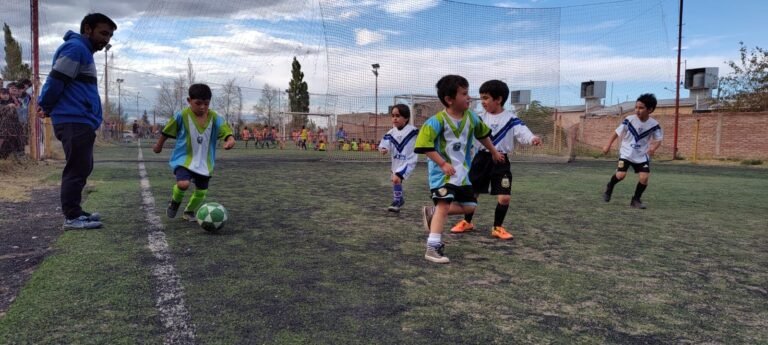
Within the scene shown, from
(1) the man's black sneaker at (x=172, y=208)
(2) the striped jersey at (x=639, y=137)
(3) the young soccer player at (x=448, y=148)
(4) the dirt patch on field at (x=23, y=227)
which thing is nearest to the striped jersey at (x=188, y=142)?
(1) the man's black sneaker at (x=172, y=208)

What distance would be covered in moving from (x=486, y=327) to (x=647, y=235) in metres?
3.36

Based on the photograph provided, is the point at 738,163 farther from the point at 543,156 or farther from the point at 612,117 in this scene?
the point at 612,117

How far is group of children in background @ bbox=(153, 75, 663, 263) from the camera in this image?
4.11 meters

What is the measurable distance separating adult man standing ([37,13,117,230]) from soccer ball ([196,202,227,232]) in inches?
39.4

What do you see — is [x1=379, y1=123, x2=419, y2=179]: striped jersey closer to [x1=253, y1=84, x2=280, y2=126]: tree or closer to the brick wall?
the brick wall

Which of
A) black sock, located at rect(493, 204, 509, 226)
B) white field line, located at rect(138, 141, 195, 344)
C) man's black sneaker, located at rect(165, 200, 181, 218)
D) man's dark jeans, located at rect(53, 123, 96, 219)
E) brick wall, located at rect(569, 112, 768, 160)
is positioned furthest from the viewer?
brick wall, located at rect(569, 112, 768, 160)

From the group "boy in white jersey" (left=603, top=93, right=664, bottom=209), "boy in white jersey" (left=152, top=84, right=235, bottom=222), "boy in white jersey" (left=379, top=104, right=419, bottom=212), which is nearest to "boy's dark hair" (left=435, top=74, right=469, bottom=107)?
"boy in white jersey" (left=152, top=84, right=235, bottom=222)

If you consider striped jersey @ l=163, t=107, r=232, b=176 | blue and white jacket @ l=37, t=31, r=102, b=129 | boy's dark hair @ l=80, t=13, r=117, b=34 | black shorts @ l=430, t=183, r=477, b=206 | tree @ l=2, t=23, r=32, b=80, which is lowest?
black shorts @ l=430, t=183, r=477, b=206

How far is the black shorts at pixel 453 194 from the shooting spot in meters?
4.10

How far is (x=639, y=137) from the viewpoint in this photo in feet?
24.5

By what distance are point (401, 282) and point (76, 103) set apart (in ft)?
11.3

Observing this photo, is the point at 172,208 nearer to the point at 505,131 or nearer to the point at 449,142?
the point at 449,142

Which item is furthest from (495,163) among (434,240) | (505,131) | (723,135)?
(723,135)

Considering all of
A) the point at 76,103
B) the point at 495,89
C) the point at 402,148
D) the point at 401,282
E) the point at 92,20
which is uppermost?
the point at 92,20
